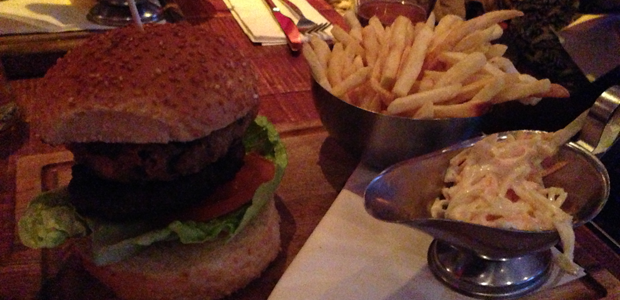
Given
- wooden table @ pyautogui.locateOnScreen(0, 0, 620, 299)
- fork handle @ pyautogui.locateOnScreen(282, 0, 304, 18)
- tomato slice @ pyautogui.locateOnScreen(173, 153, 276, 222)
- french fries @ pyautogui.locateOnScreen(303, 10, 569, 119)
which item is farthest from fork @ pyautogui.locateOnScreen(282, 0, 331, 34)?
tomato slice @ pyautogui.locateOnScreen(173, 153, 276, 222)

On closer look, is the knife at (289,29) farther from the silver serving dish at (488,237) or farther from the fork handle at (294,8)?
the silver serving dish at (488,237)

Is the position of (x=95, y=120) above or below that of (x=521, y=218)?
above

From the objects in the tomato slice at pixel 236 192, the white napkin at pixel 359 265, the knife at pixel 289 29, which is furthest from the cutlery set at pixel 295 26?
the white napkin at pixel 359 265

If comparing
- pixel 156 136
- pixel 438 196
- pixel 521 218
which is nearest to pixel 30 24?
pixel 156 136

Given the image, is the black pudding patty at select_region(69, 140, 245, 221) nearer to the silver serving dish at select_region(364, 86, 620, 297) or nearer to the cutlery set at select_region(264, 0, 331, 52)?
the silver serving dish at select_region(364, 86, 620, 297)

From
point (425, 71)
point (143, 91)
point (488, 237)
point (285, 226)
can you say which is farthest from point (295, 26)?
point (488, 237)

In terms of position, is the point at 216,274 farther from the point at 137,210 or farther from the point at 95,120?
the point at 95,120
